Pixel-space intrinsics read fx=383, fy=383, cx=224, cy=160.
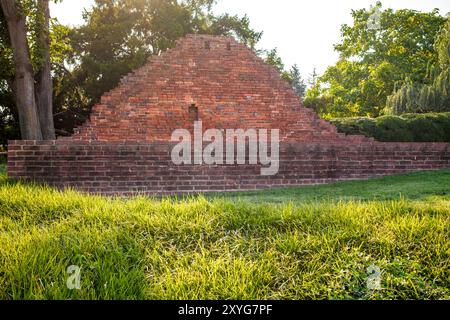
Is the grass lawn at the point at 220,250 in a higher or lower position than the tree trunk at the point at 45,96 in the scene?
lower

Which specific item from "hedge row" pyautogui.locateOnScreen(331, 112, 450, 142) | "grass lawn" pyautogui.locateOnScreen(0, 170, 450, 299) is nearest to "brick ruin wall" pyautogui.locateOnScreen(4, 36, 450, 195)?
"hedge row" pyautogui.locateOnScreen(331, 112, 450, 142)

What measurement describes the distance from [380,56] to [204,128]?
21.7 m

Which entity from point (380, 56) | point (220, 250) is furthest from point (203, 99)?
point (380, 56)

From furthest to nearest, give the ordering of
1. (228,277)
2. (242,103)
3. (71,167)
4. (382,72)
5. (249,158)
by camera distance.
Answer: (382,72) < (242,103) < (249,158) < (71,167) < (228,277)

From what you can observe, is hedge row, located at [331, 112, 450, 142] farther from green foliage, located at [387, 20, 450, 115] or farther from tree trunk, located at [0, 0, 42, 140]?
tree trunk, located at [0, 0, 42, 140]

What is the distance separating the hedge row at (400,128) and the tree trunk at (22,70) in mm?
9490

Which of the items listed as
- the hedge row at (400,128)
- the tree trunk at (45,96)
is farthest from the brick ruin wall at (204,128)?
the tree trunk at (45,96)

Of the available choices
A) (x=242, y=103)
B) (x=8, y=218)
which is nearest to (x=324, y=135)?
(x=242, y=103)

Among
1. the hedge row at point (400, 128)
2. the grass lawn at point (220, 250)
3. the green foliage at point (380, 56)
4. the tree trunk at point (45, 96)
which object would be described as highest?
the green foliage at point (380, 56)

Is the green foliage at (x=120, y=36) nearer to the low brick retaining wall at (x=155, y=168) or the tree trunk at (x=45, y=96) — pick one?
the tree trunk at (x=45, y=96)

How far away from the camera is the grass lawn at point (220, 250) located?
2.81 m

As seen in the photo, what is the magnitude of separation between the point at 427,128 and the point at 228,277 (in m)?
12.6
